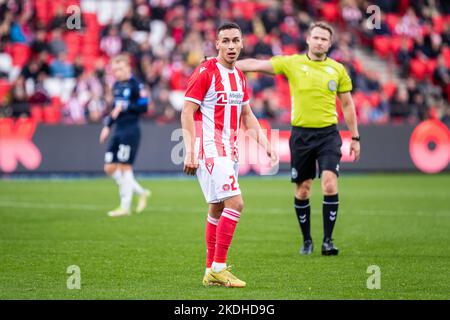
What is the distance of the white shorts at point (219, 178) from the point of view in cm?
805

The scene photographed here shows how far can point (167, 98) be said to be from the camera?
23891mm

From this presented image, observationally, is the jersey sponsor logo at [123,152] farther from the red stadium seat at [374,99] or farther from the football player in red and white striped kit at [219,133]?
the red stadium seat at [374,99]

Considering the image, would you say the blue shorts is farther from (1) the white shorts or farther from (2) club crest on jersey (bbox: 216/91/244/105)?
(1) the white shorts

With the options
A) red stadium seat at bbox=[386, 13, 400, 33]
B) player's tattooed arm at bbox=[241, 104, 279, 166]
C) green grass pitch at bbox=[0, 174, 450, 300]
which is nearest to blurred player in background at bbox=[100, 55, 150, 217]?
green grass pitch at bbox=[0, 174, 450, 300]

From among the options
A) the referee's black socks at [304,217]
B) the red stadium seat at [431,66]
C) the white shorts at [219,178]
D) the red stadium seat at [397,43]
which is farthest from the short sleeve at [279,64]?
the red stadium seat at [397,43]

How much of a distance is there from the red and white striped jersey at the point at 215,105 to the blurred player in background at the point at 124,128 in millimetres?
6830

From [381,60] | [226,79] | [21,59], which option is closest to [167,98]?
[21,59]

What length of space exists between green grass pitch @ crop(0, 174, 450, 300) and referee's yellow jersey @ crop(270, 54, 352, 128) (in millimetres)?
1596

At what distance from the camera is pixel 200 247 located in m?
11.0

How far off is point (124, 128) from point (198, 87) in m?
7.45

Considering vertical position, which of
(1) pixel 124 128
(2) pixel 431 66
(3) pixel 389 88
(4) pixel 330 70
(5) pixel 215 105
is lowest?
(1) pixel 124 128

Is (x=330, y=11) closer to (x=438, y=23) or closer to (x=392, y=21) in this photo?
(x=392, y=21)

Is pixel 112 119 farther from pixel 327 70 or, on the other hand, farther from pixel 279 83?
pixel 279 83

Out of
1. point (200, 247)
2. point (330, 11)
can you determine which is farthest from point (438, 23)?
point (200, 247)
